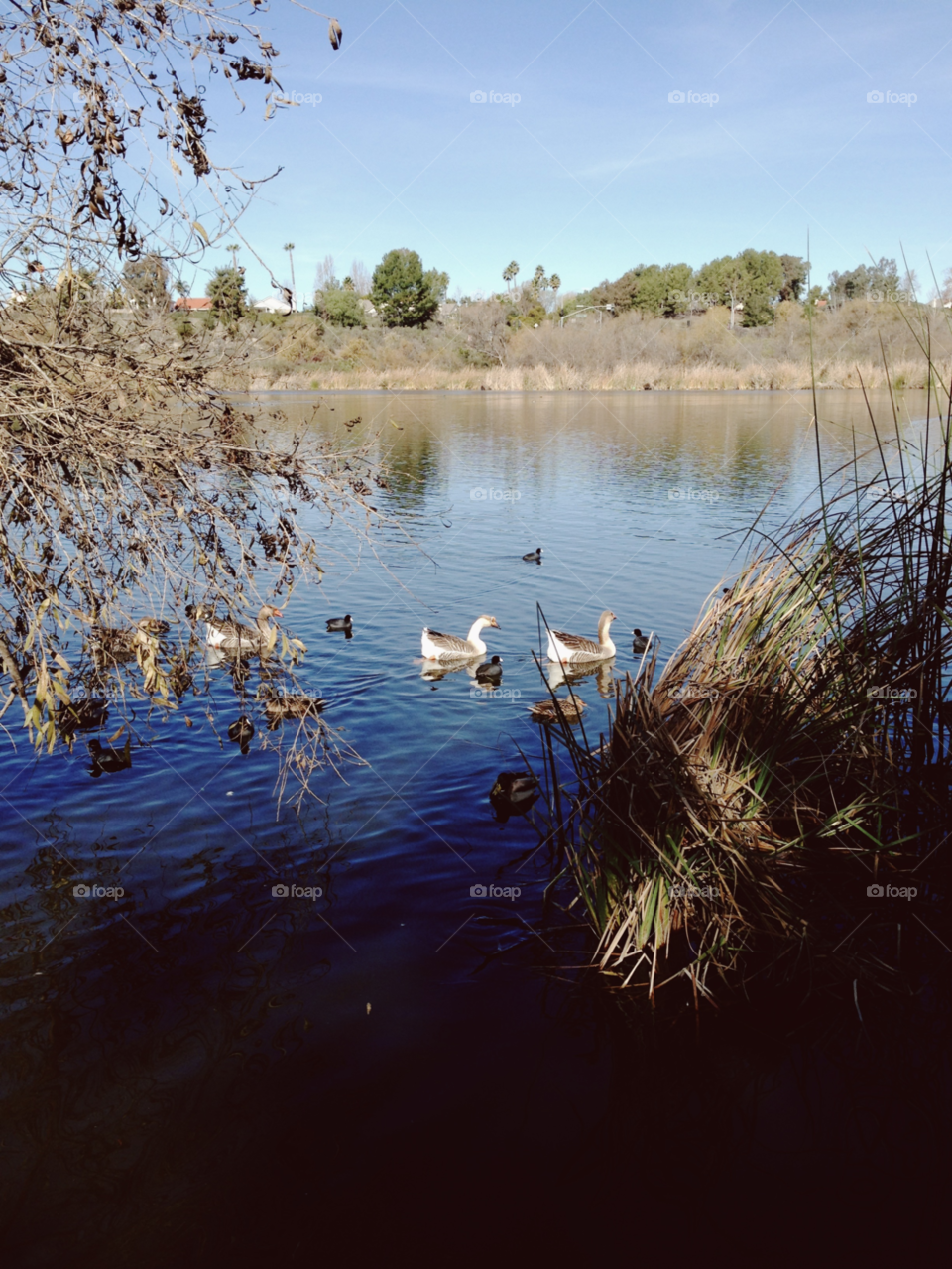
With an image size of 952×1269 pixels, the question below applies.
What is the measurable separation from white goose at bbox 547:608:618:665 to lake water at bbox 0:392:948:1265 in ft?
5.74

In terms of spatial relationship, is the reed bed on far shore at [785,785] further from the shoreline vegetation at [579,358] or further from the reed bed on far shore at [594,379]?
the reed bed on far shore at [594,379]

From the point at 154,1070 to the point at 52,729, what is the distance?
192 centimetres

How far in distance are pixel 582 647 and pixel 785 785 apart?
629 cm

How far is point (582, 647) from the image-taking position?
440 inches

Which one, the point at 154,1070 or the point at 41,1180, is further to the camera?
the point at 154,1070

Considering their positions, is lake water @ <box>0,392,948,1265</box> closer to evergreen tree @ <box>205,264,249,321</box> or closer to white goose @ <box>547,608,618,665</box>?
evergreen tree @ <box>205,264,249,321</box>

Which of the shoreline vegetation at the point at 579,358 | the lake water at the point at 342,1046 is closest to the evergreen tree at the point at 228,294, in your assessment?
the lake water at the point at 342,1046

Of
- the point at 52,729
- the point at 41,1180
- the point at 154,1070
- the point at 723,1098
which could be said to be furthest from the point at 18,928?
the point at 723,1098

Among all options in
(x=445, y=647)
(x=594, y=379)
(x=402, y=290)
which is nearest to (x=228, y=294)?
(x=445, y=647)

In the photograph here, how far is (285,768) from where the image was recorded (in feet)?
26.2

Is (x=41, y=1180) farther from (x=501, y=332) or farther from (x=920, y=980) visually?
(x=501, y=332)

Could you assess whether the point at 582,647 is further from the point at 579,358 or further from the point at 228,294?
the point at 579,358

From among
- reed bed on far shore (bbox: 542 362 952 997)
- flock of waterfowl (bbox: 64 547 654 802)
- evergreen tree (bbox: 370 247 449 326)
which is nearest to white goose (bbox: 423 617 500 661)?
flock of waterfowl (bbox: 64 547 654 802)

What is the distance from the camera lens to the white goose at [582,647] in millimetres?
10961
